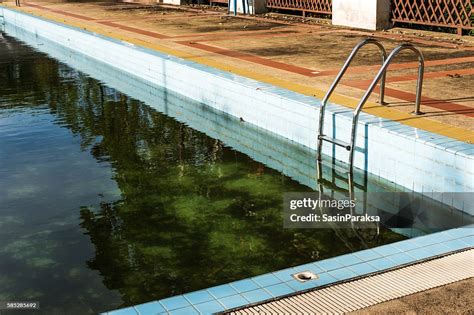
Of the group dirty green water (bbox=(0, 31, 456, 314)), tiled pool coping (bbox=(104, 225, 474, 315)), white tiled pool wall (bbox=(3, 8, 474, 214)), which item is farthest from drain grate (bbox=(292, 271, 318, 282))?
white tiled pool wall (bbox=(3, 8, 474, 214))

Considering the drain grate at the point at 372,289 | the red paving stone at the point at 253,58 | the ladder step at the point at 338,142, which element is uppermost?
the red paving stone at the point at 253,58

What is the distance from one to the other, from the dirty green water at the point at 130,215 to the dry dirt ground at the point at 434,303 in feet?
4.48

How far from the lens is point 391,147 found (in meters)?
6.66

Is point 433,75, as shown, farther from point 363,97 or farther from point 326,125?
point 363,97

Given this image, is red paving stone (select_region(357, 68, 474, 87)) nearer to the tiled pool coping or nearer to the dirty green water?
the dirty green water

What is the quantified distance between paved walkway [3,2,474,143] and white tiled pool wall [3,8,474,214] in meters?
0.40

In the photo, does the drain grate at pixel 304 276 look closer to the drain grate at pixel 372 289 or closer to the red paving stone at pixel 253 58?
the drain grate at pixel 372 289

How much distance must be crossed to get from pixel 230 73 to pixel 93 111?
2.19 meters

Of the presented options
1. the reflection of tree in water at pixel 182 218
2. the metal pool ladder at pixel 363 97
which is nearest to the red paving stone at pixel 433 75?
the metal pool ladder at pixel 363 97

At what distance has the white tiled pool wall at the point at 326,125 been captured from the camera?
6027 millimetres

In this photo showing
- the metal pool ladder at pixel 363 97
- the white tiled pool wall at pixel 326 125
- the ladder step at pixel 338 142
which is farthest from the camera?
the ladder step at pixel 338 142

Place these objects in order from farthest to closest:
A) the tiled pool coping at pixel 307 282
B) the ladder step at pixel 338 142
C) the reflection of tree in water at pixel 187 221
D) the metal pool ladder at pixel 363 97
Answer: the ladder step at pixel 338 142
the metal pool ladder at pixel 363 97
the reflection of tree in water at pixel 187 221
the tiled pool coping at pixel 307 282

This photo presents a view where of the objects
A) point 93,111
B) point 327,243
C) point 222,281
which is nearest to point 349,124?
point 327,243

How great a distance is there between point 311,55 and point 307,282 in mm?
8599
